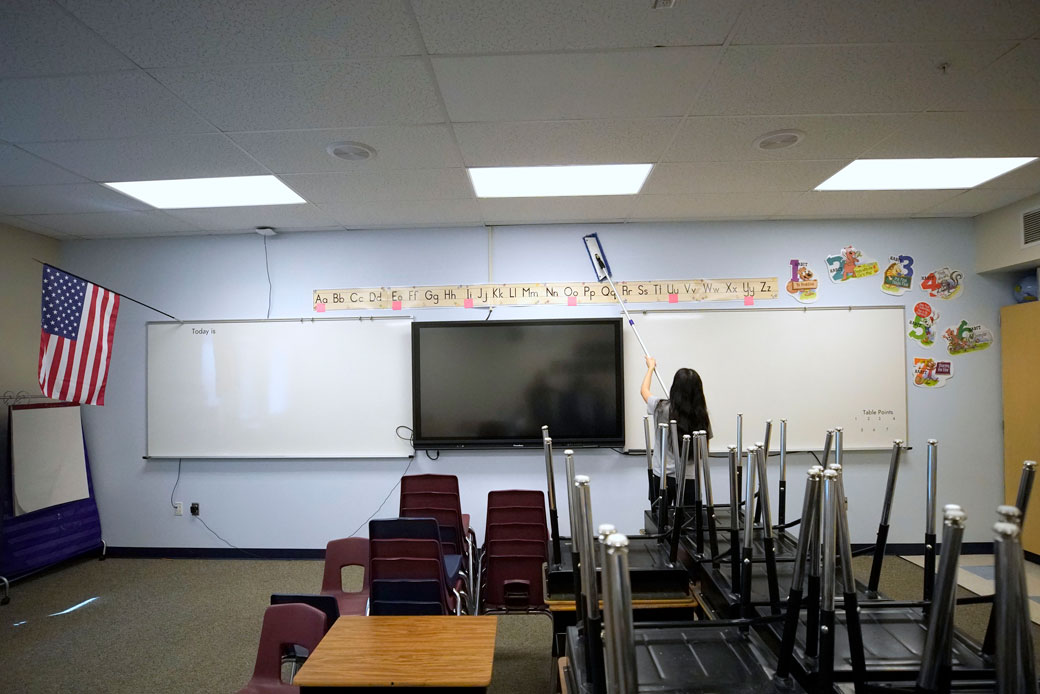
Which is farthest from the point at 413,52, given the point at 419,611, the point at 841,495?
the point at 419,611

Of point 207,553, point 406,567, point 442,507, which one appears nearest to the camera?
point 406,567

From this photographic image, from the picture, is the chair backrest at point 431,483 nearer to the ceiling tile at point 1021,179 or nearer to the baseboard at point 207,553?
the baseboard at point 207,553

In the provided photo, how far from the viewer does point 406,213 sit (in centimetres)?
393

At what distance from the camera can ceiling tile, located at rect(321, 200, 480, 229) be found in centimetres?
372

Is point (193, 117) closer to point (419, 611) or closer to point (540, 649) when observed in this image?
point (419, 611)

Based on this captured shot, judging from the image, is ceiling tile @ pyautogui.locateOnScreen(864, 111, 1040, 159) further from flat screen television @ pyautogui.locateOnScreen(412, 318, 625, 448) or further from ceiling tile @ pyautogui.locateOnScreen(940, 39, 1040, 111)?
flat screen television @ pyautogui.locateOnScreen(412, 318, 625, 448)

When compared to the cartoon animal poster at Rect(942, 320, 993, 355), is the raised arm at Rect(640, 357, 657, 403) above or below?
below

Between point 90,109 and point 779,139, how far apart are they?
334 centimetres

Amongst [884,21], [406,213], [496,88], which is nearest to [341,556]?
[496,88]

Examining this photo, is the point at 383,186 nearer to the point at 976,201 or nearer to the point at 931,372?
the point at 976,201

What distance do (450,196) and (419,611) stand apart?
8.49ft

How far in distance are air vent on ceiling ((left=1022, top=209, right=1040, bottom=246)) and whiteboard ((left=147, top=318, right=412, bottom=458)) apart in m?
4.72

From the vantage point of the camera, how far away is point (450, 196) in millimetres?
3564

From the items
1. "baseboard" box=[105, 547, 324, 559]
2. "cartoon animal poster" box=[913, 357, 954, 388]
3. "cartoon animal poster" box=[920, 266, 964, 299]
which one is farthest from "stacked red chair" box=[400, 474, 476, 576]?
"cartoon animal poster" box=[920, 266, 964, 299]
